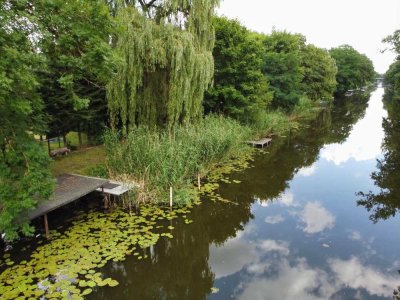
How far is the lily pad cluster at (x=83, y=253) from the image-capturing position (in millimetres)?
5201

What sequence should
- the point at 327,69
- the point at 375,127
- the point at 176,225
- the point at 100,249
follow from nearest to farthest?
the point at 100,249
the point at 176,225
the point at 375,127
the point at 327,69

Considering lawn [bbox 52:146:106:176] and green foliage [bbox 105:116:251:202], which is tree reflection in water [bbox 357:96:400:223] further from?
lawn [bbox 52:146:106:176]

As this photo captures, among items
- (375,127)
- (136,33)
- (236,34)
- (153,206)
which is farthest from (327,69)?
(153,206)

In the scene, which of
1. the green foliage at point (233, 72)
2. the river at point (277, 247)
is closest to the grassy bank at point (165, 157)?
the river at point (277, 247)

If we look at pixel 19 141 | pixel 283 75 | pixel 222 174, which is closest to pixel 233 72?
pixel 222 174

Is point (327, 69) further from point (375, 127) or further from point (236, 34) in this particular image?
point (236, 34)

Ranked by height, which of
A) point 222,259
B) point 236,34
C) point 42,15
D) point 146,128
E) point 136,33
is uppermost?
point 236,34

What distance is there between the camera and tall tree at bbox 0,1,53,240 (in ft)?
16.0

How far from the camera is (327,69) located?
32.1 metres

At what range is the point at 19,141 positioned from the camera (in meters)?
5.46

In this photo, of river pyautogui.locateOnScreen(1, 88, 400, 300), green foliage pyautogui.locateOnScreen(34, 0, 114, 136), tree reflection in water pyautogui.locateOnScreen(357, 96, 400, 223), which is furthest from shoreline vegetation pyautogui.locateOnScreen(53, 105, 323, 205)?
tree reflection in water pyautogui.locateOnScreen(357, 96, 400, 223)

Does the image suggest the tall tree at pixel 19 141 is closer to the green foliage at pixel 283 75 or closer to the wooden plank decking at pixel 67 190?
the wooden plank decking at pixel 67 190

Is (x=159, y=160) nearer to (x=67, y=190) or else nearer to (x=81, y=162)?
(x=67, y=190)

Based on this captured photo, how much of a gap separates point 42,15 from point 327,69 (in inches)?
1267
